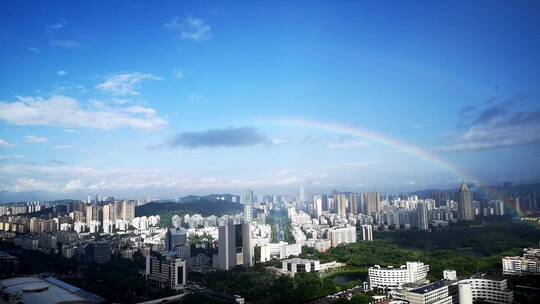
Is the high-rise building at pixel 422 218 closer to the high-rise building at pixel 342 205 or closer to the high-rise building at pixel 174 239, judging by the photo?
the high-rise building at pixel 342 205

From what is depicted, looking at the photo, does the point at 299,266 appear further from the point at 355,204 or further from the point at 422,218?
the point at 355,204

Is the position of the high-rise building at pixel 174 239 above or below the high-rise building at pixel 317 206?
below

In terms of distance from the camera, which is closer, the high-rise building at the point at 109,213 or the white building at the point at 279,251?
the white building at the point at 279,251

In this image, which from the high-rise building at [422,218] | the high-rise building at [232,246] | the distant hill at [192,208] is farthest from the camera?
the distant hill at [192,208]

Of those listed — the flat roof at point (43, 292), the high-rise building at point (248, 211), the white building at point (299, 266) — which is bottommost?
the white building at point (299, 266)

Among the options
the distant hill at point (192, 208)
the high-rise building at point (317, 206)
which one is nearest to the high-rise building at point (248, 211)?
the distant hill at point (192, 208)

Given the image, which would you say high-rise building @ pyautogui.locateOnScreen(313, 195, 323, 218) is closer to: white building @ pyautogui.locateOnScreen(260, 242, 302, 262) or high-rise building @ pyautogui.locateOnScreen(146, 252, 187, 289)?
white building @ pyautogui.locateOnScreen(260, 242, 302, 262)
